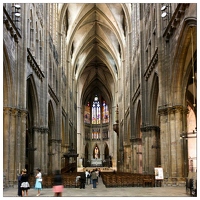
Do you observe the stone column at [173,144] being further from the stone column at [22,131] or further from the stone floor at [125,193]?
the stone column at [22,131]

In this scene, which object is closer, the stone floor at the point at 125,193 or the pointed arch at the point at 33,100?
the stone floor at the point at 125,193

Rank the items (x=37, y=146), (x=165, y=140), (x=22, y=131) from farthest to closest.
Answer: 1. (x=37, y=146)
2. (x=22, y=131)
3. (x=165, y=140)

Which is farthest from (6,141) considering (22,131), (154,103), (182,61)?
(154,103)

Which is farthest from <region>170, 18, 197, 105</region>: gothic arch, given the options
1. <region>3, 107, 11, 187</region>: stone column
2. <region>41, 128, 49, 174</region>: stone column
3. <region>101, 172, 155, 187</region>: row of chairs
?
<region>41, 128, 49, 174</region>: stone column

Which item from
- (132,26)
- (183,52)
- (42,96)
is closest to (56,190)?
(183,52)


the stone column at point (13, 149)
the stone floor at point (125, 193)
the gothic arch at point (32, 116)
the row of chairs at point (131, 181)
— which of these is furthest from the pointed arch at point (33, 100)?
the stone floor at point (125, 193)

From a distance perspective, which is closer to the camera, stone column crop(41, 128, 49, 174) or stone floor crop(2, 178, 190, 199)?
stone floor crop(2, 178, 190, 199)

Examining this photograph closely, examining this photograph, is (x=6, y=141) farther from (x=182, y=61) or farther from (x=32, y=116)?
(x=32, y=116)

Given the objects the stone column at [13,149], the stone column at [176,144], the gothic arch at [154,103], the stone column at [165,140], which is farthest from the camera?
the gothic arch at [154,103]

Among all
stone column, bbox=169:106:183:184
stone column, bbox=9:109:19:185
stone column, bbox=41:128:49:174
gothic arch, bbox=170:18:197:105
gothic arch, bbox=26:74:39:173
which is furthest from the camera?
stone column, bbox=41:128:49:174

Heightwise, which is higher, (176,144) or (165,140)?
(165,140)

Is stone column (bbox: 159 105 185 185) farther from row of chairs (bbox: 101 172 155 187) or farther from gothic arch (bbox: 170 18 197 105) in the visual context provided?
row of chairs (bbox: 101 172 155 187)

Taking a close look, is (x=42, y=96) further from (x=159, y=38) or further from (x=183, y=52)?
(x=183, y=52)

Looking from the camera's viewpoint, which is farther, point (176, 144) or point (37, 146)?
point (37, 146)
